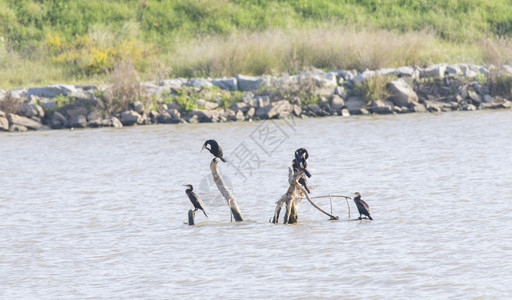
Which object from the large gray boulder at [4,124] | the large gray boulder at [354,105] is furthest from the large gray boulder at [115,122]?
the large gray boulder at [354,105]

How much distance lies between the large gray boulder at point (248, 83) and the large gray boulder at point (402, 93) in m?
3.29

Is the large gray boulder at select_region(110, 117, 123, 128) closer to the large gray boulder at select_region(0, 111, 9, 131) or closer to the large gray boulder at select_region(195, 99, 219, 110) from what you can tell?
the large gray boulder at select_region(195, 99, 219, 110)

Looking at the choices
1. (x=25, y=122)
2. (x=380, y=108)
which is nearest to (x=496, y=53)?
(x=380, y=108)

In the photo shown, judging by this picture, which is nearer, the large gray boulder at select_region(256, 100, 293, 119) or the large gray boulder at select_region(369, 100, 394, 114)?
the large gray boulder at select_region(256, 100, 293, 119)

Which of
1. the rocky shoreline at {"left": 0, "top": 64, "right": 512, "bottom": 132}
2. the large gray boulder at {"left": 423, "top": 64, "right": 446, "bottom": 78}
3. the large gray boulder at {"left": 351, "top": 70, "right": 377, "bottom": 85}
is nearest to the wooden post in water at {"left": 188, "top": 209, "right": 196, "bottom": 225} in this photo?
the rocky shoreline at {"left": 0, "top": 64, "right": 512, "bottom": 132}

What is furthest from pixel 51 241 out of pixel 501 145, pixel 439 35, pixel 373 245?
pixel 439 35

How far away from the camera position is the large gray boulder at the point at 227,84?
2394cm

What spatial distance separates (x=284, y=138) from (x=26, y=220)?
9.15 m

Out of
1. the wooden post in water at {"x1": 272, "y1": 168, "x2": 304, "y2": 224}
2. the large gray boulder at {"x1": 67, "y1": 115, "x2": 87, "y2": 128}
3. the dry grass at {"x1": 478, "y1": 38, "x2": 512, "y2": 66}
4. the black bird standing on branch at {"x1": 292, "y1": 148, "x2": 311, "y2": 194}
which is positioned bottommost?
the large gray boulder at {"x1": 67, "y1": 115, "x2": 87, "y2": 128}

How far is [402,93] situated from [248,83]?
152 inches

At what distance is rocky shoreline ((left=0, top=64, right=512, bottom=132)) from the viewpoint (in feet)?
74.6

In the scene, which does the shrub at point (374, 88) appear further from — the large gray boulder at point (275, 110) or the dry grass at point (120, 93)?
the dry grass at point (120, 93)

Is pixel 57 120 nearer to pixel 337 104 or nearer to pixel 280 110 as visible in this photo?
pixel 280 110

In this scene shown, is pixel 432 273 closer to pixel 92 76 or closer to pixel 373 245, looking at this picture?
pixel 373 245
